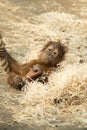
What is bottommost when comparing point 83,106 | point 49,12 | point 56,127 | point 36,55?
point 56,127

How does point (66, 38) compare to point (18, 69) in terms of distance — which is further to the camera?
point (66, 38)

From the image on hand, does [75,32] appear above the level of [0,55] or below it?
above

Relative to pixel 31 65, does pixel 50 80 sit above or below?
below

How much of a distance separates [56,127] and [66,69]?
1.40 meters

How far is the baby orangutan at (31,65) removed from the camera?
20.9ft

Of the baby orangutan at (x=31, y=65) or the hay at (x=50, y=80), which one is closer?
the hay at (x=50, y=80)

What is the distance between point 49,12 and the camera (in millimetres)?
10070

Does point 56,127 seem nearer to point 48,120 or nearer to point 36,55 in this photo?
point 48,120

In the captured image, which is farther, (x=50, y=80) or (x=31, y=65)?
(x=31, y=65)

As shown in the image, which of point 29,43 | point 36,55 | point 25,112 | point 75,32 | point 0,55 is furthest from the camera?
point 75,32

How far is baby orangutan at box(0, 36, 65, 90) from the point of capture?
638 cm

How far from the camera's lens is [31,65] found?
664 centimetres

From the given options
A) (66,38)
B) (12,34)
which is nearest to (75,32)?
(66,38)

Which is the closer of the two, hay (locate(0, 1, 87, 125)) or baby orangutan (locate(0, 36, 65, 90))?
hay (locate(0, 1, 87, 125))
